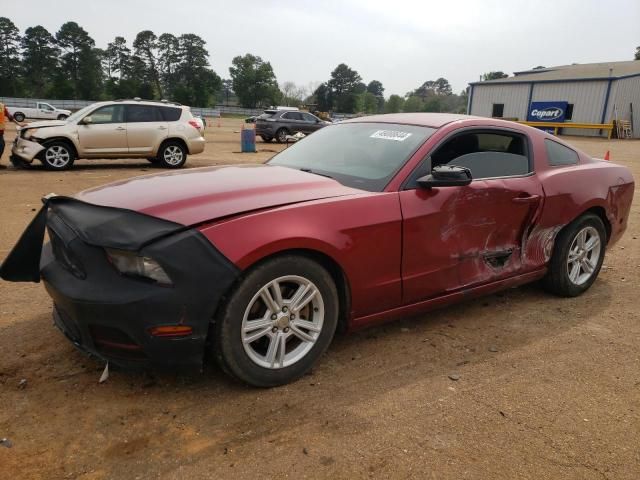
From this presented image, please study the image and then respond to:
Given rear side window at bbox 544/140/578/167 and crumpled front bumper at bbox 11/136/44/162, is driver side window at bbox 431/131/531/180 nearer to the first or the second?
rear side window at bbox 544/140/578/167

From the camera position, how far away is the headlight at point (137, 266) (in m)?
2.38

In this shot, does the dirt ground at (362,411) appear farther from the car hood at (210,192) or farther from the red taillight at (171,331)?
the car hood at (210,192)

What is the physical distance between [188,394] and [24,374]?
0.98 m

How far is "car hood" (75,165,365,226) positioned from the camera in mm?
2600

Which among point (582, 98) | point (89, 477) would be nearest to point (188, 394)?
point (89, 477)

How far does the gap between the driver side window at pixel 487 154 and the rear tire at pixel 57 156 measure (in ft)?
34.3

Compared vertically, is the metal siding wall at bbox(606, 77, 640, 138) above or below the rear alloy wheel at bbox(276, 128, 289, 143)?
above

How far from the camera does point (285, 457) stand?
2.24 metres

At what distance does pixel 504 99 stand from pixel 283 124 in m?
27.6

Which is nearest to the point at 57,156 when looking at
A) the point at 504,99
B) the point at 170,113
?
the point at 170,113

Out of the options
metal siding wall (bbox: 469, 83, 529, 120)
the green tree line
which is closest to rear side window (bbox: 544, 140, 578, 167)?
metal siding wall (bbox: 469, 83, 529, 120)

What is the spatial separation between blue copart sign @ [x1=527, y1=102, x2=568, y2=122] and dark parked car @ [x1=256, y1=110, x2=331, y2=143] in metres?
23.5

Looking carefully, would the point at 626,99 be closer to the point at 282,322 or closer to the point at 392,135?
the point at 392,135

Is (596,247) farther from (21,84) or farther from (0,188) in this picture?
(21,84)
